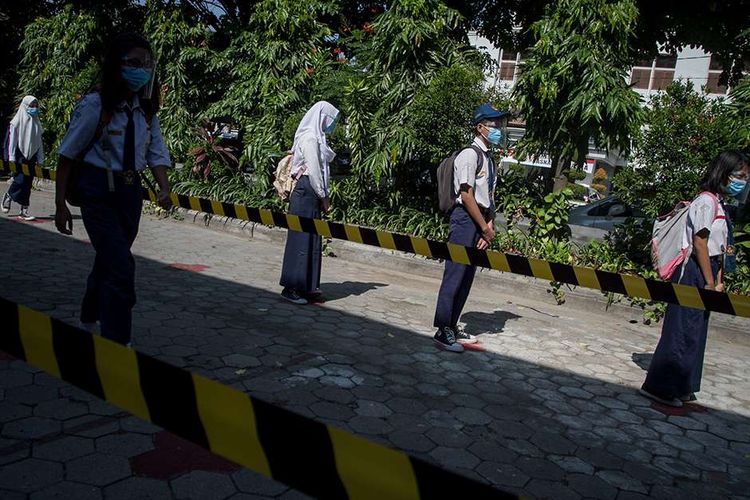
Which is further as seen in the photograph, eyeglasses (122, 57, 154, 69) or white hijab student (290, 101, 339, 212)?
white hijab student (290, 101, 339, 212)

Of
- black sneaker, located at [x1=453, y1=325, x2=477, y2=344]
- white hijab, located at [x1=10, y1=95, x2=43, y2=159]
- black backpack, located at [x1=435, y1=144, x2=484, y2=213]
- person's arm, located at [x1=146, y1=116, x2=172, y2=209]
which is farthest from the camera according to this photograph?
white hijab, located at [x1=10, y1=95, x2=43, y2=159]

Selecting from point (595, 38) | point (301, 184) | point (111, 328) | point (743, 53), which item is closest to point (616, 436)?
point (111, 328)

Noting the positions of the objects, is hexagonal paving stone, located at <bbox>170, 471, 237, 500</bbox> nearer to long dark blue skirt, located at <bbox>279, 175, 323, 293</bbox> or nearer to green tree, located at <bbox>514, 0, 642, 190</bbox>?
long dark blue skirt, located at <bbox>279, 175, 323, 293</bbox>

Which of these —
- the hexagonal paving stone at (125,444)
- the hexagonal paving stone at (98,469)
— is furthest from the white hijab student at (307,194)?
the hexagonal paving stone at (98,469)

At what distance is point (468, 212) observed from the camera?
196 inches

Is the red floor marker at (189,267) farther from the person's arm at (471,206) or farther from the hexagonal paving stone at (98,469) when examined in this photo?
the hexagonal paving stone at (98,469)

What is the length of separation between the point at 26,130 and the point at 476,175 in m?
7.27

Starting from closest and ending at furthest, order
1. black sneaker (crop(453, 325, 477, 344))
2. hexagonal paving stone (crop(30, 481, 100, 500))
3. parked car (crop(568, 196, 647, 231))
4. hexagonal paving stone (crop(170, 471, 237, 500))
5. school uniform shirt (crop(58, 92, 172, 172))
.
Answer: hexagonal paving stone (crop(30, 481, 100, 500)), hexagonal paving stone (crop(170, 471, 237, 500)), school uniform shirt (crop(58, 92, 172, 172)), black sneaker (crop(453, 325, 477, 344)), parked car (crop(568, 196, 647, 231))

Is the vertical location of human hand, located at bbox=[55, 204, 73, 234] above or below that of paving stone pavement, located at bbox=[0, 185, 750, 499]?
above

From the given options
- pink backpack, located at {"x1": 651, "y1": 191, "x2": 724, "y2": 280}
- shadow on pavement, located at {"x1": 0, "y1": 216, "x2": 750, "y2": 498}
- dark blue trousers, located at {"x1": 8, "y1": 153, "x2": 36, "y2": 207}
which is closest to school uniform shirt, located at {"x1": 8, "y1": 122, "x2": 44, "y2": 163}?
dark blue trousers, located at {"x1": 8, "y1": 153, "x2": 36, "y2": 207}

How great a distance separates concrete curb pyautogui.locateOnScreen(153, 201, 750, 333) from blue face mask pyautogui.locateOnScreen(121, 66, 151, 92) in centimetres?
524

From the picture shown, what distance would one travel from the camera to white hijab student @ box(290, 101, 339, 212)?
19.9 feet

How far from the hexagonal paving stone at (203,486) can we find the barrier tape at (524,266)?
92.4 inches

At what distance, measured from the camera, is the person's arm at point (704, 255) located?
173 inches
